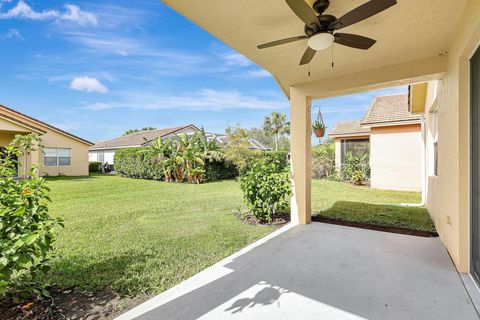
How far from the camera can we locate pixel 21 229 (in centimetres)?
217

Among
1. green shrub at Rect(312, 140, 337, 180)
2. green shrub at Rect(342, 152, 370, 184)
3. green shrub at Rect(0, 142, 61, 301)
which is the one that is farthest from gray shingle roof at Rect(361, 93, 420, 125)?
green shrub at Rect(0, 142, 61, 301)

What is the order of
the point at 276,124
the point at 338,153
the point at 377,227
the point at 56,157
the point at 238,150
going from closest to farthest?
the point at 377,227, the point at 338,153, the point at 238,150, the point at 56,157, the point at 276,124

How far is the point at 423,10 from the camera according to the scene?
2945 mm

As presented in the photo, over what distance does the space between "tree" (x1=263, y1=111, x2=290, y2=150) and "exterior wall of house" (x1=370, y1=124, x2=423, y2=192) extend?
35.0 meters

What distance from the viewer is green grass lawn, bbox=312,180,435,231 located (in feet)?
19.4

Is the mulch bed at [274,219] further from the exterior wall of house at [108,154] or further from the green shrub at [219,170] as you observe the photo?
the exterior wall of house at [108,154]

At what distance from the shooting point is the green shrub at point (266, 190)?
5965 millimetres

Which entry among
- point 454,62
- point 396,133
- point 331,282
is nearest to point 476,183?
point 454,62

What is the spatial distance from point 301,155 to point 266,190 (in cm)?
129

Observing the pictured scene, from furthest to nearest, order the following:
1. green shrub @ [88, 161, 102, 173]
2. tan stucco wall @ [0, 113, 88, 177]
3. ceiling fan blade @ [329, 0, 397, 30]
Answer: green shrub @ [88, 161, 102, 173], tan stucco wall @ [0, 113, 88, 177], ceiling fan blade @ [329, 0, 397, 30]

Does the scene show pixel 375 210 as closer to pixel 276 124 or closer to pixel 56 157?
pixel 56 157

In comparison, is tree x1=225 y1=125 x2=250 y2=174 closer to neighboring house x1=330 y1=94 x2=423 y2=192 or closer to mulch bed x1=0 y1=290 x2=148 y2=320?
neighboring house x1=330 y1=94 x2=423 y2=192

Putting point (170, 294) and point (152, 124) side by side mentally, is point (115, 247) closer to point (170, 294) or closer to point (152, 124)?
point (170, 294)

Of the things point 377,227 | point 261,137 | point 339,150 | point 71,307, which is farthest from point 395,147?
point 261,137
